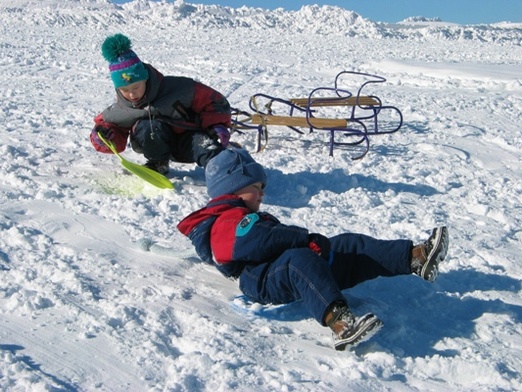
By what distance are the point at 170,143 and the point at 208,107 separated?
35 cm

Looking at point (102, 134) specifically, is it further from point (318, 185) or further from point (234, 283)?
point (234, 283)

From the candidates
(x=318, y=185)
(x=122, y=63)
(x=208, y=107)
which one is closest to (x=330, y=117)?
(x=318, y=185)

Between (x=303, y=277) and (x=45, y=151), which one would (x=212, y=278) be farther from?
(x=45, y=151)

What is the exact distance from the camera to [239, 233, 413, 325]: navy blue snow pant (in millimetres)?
2428

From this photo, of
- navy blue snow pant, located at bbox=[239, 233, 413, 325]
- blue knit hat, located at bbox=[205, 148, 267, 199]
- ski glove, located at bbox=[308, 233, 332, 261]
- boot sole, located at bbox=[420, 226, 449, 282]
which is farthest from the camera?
blue knit hat, located at bbox=[205, 148, 267, 199]

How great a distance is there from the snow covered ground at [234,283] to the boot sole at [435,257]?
0.71 feet

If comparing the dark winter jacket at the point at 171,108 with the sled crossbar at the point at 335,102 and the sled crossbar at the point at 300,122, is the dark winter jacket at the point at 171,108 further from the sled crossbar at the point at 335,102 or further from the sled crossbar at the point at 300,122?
the sled crossbar at the point at 335,102

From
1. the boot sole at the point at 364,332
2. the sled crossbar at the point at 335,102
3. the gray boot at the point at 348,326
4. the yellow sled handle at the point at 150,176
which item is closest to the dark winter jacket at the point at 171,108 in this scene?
the yellow sled handle at the point at 150,176

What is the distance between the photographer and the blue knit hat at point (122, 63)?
410 cm

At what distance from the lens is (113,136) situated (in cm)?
441

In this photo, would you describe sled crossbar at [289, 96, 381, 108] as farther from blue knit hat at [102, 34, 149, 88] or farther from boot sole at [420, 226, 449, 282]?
boot sole at [420, 226, 449, 282]

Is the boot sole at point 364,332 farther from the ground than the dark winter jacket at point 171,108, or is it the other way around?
the dark winter jacket at point 171,108

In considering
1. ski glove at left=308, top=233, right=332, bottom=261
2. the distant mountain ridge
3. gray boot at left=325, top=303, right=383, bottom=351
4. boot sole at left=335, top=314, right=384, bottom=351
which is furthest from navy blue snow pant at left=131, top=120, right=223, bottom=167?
the distant mountain ridge

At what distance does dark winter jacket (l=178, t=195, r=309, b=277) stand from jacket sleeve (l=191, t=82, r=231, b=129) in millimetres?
1501
